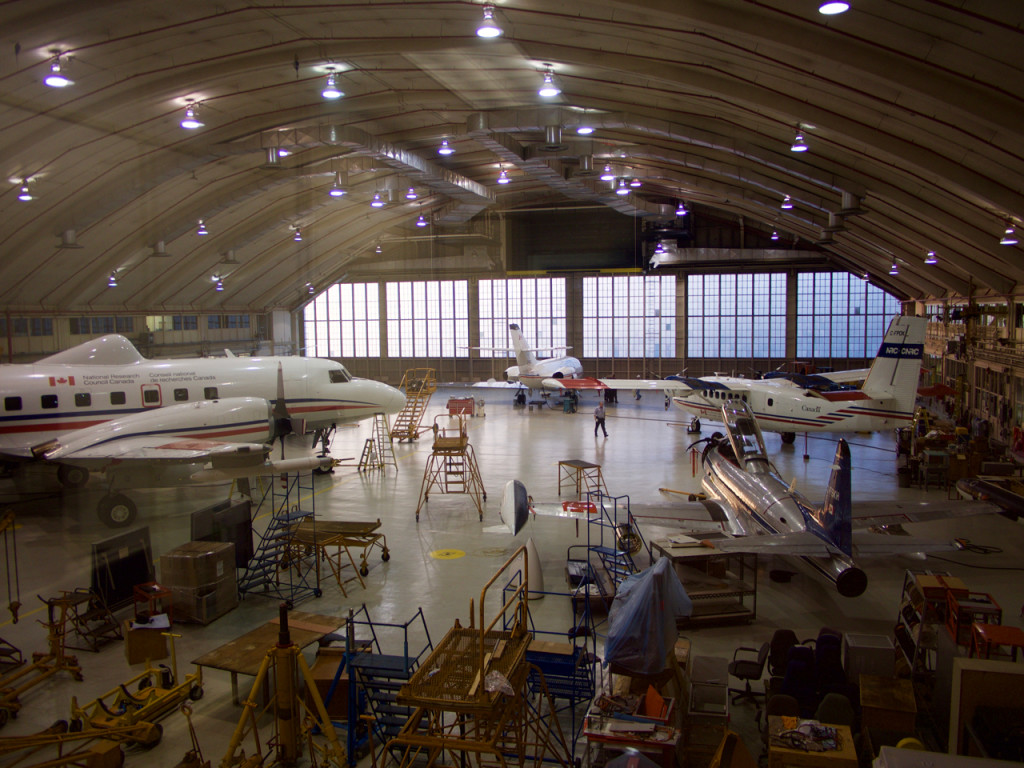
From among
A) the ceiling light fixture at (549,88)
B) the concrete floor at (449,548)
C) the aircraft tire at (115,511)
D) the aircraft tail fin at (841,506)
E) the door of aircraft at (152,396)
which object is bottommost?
the concrete floor at (449,548)

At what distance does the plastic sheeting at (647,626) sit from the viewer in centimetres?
835

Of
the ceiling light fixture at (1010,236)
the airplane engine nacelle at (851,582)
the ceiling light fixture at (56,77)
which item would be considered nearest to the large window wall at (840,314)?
the ceiling light fixture at (1010,236)

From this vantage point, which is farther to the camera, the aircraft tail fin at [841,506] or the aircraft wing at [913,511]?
the aircraft wing at [913,511]

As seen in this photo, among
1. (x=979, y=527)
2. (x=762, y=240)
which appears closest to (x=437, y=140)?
(x=979, y=527)

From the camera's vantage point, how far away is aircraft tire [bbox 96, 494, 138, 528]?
17672 millimetres

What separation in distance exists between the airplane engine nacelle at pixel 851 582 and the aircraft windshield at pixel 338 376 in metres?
17.2

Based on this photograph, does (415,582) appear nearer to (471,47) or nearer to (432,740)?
(432,740)

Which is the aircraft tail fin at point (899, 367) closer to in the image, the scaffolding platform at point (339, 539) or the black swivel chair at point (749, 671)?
the black swivel chair at point (749, 671)

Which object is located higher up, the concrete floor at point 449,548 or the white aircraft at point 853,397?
the white aircraft at point 853,397

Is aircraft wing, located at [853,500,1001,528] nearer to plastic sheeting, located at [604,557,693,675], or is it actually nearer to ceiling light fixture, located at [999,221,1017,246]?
plastic sheeting, located at [604,557,693,675]

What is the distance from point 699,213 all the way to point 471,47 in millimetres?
34767

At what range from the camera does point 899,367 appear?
23.6 metres

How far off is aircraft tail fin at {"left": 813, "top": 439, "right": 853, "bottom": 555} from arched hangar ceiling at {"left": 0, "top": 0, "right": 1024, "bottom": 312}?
6823 mm

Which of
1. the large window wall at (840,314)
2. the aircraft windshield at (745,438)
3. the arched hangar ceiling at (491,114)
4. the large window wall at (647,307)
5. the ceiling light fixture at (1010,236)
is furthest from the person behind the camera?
the large window wall at (647,307)
